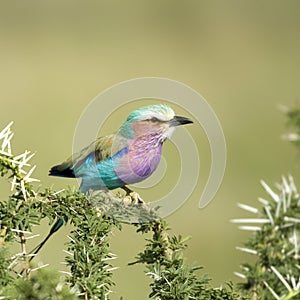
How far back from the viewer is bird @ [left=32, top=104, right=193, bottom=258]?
2752 mm

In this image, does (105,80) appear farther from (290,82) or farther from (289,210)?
(289,210)

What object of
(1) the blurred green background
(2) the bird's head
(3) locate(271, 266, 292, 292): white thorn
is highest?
(1) the blurred green background

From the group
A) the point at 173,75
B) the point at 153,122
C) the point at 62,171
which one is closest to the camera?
the point at 62,171

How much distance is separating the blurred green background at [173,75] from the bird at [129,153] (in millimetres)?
2498

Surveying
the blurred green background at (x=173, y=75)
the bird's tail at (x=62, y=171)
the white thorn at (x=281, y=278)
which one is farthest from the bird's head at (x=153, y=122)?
the blurred green background at (x=173, y=75)

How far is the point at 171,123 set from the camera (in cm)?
281

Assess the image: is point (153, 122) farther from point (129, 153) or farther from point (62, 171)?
point (62, 171)

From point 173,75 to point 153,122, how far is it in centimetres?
646

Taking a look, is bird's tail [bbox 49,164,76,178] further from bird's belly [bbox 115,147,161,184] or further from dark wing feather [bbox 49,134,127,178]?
bird's belly [bbox 115,147,161,184]

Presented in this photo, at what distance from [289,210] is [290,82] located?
7.95m

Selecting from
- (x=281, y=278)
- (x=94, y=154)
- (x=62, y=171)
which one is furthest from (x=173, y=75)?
(x=281, y=278)

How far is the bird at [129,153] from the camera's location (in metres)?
2.75

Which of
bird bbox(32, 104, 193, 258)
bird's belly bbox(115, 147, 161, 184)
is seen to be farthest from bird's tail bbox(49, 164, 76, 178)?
bird's belly bbox(115, 147, 161, 184)

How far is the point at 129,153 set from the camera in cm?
288
